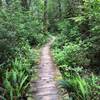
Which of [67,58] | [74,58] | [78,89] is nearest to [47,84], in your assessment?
[78,89]

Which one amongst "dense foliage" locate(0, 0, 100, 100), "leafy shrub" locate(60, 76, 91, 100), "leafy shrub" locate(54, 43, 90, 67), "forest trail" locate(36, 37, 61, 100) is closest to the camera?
"leafy shrub" locate(60, 76, 91, 100)

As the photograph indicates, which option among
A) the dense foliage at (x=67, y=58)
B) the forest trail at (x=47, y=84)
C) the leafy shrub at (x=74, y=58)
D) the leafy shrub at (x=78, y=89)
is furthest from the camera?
the leafy shrub at (x=74, y=58)

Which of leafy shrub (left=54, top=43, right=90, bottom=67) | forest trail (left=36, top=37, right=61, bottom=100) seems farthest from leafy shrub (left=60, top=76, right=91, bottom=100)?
leafy shrub (left=54, top=43, right=90, bottom=67)

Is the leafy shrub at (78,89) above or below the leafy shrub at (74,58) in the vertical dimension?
above

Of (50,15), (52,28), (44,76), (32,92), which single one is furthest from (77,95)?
(50,15)

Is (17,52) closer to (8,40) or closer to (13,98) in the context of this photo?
(8,40)

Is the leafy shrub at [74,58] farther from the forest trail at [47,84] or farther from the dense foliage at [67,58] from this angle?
the forest trail at [47,84]

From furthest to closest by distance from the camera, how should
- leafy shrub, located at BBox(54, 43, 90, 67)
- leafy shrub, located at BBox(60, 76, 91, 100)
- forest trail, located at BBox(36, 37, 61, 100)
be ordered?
leafy shrub, located at BBox(54, 43, 90, 67) → forest trail, located at BBox(36, 37, 61, 100) → leafy shrub, located at BBox(60, 76, 91, 100)

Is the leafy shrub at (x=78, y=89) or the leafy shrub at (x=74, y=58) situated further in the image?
the leafy shrub at (x=74, y=58)

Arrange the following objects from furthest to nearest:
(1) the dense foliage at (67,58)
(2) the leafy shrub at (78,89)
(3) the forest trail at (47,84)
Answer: (3) the forest trail at (47,84), (1) the dense foliage at (67,58), (2) the leafy shrub at (78,89)

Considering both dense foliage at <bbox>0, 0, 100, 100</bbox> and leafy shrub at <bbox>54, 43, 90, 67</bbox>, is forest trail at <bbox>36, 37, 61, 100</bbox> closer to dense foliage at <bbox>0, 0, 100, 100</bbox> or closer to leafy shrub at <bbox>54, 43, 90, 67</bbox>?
dense foliage at <bbox>0, 0, 100, 100</bbox>

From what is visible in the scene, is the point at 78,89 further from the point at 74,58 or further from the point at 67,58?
the point at 67,58

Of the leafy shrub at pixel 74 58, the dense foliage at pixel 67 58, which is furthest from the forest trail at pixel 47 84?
the leafy shrub at pixel 74 58

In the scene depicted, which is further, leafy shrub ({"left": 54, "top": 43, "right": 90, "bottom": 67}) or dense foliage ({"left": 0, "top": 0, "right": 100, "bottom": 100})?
leafy shrub ({"left": 54, "top": 43, "right": 90, "bottom": 67})
